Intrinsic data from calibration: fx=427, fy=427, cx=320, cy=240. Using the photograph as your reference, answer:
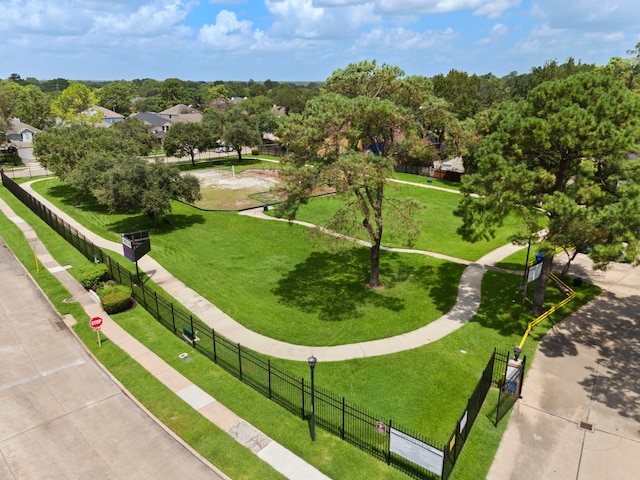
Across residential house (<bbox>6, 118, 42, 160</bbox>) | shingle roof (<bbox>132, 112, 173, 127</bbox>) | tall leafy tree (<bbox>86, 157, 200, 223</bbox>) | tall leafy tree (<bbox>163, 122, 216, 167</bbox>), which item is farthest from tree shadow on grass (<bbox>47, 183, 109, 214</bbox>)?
shingle roof (<bbox>132, 112, 173, 127</bbox>)

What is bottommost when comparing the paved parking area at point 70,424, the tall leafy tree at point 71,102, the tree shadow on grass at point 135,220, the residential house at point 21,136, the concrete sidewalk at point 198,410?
the paved parking area at point 70,424

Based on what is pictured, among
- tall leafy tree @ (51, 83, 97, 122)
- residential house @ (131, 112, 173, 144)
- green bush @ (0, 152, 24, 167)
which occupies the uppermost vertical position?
tall leafy tree @ (51, 83, 97, 122)

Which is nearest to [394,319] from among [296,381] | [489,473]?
[296,381]

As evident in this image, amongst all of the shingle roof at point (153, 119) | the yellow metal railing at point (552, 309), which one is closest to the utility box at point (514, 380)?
the yellow metal railing at point (552, 309)

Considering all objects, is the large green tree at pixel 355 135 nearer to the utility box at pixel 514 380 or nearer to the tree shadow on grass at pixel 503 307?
the tree shadow on grass at pixel 503 307

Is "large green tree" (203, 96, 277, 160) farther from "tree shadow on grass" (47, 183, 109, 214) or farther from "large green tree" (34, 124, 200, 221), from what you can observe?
"tree shadow on grass" (47, 183, 109, 214)

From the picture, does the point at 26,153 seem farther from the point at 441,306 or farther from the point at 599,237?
the point at 599,237
